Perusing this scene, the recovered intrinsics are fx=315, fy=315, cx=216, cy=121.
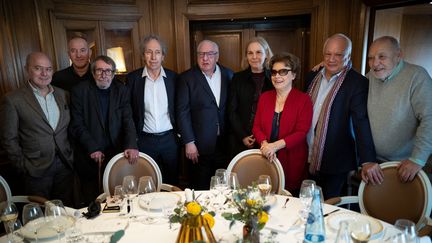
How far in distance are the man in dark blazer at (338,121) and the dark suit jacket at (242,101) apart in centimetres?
54

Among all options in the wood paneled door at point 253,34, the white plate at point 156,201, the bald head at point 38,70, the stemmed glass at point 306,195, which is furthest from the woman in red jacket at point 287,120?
the bald head at point 38,70

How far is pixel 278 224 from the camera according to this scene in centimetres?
152

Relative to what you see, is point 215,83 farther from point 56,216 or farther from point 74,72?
point 56,216

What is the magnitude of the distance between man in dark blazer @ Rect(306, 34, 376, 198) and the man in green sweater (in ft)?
0.28

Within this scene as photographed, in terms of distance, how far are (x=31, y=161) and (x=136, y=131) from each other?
0.86m

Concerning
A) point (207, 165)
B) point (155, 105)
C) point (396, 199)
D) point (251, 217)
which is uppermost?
point (155, 105)

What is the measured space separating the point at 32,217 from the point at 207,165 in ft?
5.83

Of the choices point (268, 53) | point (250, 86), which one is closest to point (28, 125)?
point (250, 86)

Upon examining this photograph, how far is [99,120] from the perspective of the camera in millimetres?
2648

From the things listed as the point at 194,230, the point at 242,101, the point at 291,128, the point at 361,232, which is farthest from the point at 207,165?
the point at 361,232

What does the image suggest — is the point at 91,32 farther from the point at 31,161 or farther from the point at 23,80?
the point at 31,161

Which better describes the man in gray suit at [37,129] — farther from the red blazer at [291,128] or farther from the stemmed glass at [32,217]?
the red blazer at [291,128]

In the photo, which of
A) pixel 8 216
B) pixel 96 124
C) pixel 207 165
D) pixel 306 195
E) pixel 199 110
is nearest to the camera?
pixel 8 216

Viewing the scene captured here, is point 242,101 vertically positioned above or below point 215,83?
below
